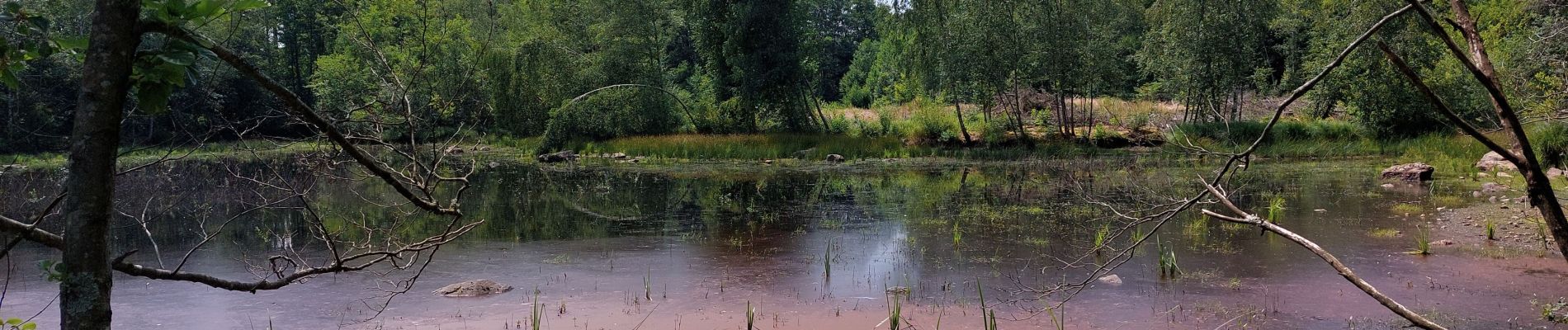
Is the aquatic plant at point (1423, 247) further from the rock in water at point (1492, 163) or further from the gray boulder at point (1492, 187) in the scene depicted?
the rock in water at point (1492, 163)

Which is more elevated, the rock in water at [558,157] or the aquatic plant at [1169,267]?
the rock in water at [558,157]

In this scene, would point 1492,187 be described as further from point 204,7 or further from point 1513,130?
point 204,7

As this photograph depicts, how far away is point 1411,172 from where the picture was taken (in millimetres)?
15797

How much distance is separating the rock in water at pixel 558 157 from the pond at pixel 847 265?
963 cm

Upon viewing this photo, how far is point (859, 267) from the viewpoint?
917 centimetres

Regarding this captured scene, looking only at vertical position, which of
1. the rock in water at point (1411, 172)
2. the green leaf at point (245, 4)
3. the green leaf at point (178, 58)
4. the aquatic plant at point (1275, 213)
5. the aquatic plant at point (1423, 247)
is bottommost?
the aquatic plant at point (1423, 247)

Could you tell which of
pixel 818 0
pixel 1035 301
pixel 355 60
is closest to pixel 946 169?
pixel 1035 301

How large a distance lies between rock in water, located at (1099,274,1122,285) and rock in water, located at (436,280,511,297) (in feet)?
15.8

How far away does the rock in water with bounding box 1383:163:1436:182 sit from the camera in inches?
616

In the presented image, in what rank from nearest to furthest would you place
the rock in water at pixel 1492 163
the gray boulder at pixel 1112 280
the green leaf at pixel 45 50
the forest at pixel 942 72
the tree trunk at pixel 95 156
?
the tree trunk at pixel 95 156
the green leaf at pixel 45 50
the gray boulder at pixel 1112 280
the rock in water at pixel 1492 163
the forest at pixel 942 72

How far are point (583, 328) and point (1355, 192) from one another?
12171mm

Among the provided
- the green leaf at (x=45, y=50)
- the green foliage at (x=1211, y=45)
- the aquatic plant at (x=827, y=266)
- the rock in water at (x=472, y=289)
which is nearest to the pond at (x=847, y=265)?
the aquatic plant at (x=827, y=266)

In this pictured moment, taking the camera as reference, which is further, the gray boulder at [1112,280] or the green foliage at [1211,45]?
the green foliage at [1211,45]

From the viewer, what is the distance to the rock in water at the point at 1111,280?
8.01m
